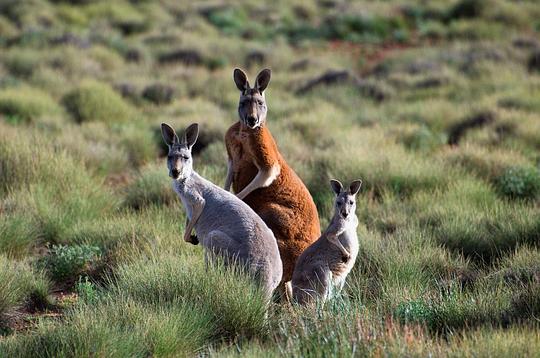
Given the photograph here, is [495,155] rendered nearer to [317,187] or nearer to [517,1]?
[317,187]

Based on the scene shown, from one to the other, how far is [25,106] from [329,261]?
968 cm

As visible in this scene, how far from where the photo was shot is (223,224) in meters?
6.00

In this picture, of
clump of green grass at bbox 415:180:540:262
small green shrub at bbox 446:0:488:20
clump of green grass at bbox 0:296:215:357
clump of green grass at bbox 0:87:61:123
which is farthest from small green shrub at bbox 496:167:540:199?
small green shrub at bbox 446:0:488:20

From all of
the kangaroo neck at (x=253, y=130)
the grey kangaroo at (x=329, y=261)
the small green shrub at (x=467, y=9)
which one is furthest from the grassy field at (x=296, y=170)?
the small green shrub at (x=467, y=9)

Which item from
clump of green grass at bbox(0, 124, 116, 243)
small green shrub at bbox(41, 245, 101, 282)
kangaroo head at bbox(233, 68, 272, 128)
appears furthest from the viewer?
clump of green grass at bbox(0, 124, 116, 243)

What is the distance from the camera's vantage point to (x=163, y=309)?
5.66m

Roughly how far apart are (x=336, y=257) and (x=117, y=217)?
343 centimetres

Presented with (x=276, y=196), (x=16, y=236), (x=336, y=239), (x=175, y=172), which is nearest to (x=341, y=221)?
(x=336, y=239)

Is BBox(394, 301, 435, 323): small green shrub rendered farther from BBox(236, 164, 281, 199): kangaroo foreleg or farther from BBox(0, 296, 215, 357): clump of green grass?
BBox(236, 164, 281, 199): kangaroo foreleg

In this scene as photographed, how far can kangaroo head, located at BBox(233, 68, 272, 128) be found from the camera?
6.43 m

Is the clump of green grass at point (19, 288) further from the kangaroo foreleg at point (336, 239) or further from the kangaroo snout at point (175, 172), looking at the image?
the kangaroo foreleg at point (336, 239)

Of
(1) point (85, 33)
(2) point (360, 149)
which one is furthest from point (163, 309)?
(1) point (85, 33)

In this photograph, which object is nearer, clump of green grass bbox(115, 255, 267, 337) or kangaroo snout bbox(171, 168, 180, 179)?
clump of green grass bbox(115, 255, 267, 337)

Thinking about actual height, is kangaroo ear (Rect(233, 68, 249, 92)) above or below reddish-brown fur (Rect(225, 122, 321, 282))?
above
